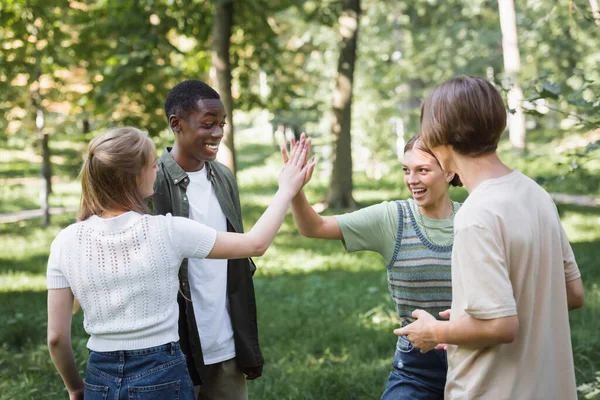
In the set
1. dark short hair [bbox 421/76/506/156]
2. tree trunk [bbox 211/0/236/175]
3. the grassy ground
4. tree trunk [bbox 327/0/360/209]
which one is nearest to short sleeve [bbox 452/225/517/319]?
dark short hair [bbox 421/76/506/156]

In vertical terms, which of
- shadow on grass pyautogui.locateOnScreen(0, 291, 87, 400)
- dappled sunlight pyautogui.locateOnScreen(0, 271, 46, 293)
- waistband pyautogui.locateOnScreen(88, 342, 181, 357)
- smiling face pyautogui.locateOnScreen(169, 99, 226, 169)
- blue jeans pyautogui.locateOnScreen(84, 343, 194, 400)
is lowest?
shadow on grass pyautogui.locateOnScreen(0, 291, 87, 400)

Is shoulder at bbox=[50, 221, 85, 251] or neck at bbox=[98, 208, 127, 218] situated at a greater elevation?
neck at bbox=[98, 208, 127, 218]

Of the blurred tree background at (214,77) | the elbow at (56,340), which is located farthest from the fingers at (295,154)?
the blurred tree background at (214,77)

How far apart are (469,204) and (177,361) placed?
1213 millimetres

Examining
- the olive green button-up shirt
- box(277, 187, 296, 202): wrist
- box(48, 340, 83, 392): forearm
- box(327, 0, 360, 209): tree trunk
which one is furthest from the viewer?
box(327, 0, 360, 209): tree trunk

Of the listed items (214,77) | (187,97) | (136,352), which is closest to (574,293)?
(136,352)

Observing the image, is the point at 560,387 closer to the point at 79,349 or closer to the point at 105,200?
the point at 105,200

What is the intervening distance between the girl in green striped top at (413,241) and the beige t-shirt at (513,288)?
28.5 inches

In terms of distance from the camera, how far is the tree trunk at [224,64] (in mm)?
11539

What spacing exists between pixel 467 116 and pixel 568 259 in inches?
23.4

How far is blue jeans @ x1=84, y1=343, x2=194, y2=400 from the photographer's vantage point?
2.55 metres

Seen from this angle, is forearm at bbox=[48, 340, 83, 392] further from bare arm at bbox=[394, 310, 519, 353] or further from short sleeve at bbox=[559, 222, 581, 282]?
short sleeve at bbox=[559, 222, 581, 282]

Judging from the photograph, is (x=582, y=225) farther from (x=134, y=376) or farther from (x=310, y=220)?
(x=134, y=376)

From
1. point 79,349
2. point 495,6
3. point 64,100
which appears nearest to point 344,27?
point 64,100
